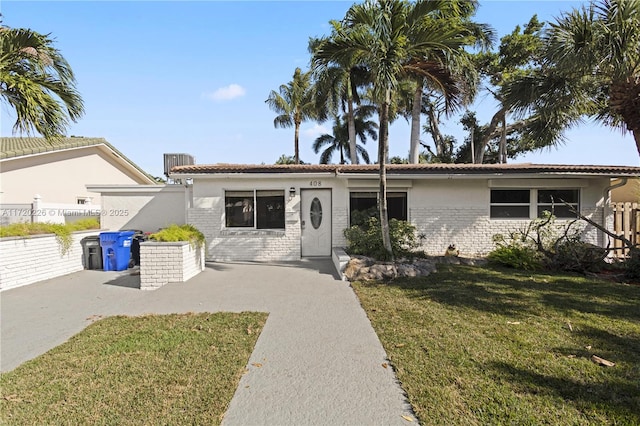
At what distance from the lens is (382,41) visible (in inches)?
281

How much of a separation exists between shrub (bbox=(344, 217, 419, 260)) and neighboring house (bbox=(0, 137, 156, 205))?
12244 millimetres

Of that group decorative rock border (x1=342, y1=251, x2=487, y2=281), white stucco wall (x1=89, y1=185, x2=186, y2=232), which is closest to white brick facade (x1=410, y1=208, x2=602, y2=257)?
decorative rock border (x1=342, y1=251, x2=487, y2=281)

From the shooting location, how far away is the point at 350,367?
3400 millimetres

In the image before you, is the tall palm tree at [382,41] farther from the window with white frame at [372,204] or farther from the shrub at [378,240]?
the window with white frame at [372,204]

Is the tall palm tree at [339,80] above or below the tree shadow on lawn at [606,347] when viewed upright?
above

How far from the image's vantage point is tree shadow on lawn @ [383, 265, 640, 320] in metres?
5.26

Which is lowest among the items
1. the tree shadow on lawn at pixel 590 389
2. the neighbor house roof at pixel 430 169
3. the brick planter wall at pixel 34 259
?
the tree shadow on lawn at pixel 590 389

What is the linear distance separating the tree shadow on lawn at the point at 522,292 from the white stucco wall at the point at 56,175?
14661mm

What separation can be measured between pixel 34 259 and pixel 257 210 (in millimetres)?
5725

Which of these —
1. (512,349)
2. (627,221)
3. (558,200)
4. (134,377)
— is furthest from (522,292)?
(627,221)

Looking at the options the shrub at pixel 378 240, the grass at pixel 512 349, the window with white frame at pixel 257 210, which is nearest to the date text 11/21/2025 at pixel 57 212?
the window with white frame at pixel 257 210

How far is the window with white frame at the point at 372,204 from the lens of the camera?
10.4m

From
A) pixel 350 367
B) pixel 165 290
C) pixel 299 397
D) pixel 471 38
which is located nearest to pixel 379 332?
pixel 350 367

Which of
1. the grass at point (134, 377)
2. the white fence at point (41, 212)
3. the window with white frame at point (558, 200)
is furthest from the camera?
the window with white frame at point (558, 200)
